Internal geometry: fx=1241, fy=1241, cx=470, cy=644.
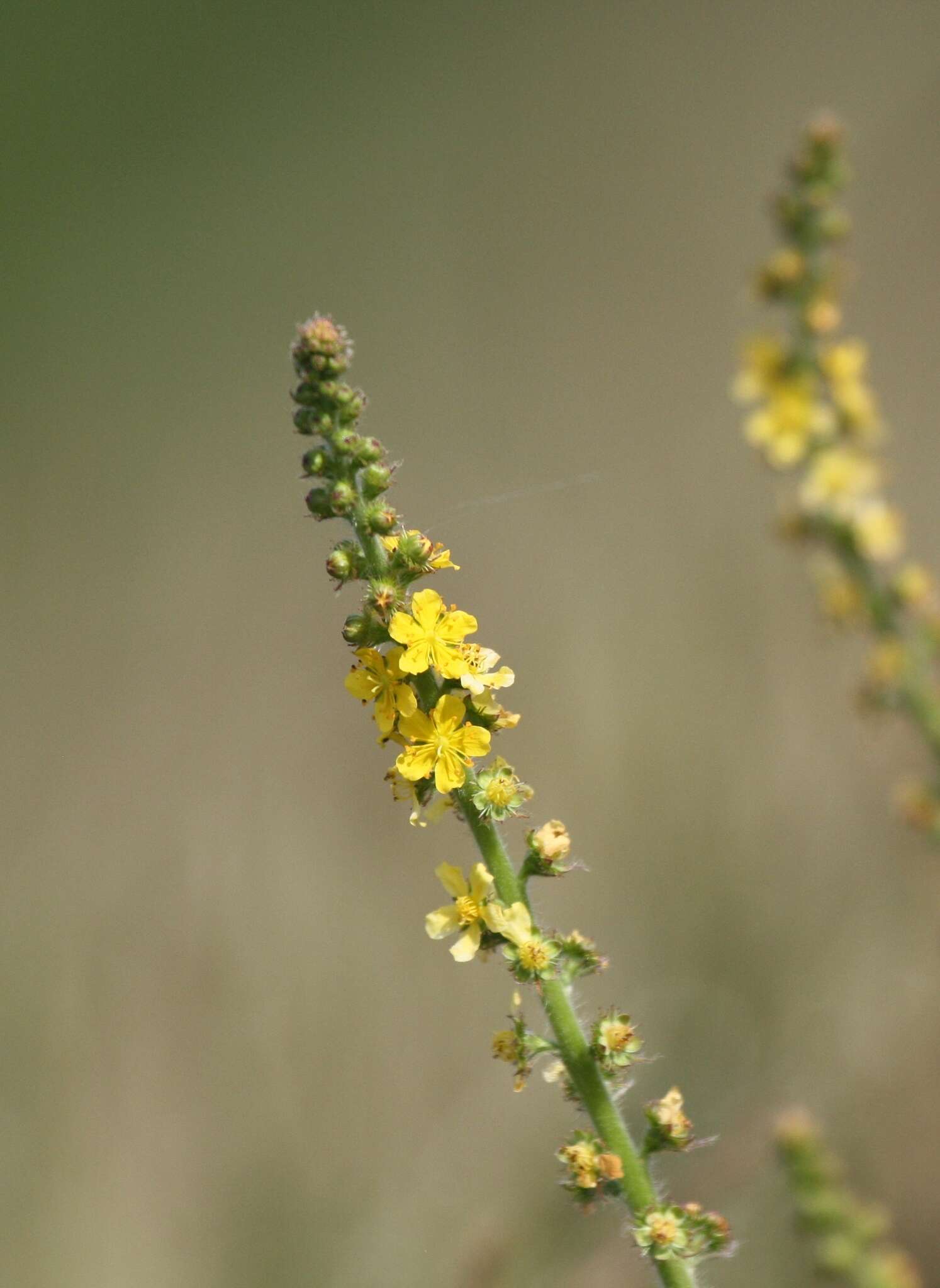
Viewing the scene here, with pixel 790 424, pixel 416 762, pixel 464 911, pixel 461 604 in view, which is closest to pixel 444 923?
pixel 464 911

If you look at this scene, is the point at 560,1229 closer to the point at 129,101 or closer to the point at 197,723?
the point at 197,723

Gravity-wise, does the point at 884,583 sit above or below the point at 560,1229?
above

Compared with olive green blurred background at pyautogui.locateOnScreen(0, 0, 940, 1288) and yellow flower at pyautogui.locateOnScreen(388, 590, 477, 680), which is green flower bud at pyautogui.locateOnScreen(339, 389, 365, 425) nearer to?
yellow flower at pyautogui.locateOnScreen(388, 590, 477, 680)

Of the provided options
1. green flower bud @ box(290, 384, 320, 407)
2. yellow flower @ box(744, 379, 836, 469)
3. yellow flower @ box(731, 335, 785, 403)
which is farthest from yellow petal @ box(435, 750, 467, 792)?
yellow flower @ box(731, 335, 785, 403)

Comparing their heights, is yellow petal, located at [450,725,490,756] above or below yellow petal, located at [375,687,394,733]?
below

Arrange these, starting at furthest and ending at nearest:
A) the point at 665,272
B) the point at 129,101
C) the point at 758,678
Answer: the point at 129,101 < the point at 665,272 < the point at 758,678

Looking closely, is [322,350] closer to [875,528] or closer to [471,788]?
[471,788]

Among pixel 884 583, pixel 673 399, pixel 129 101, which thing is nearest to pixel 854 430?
pixel 884 583

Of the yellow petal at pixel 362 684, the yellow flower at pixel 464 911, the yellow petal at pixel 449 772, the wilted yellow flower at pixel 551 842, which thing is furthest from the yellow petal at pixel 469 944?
the yellow petal at pixel 362 684
